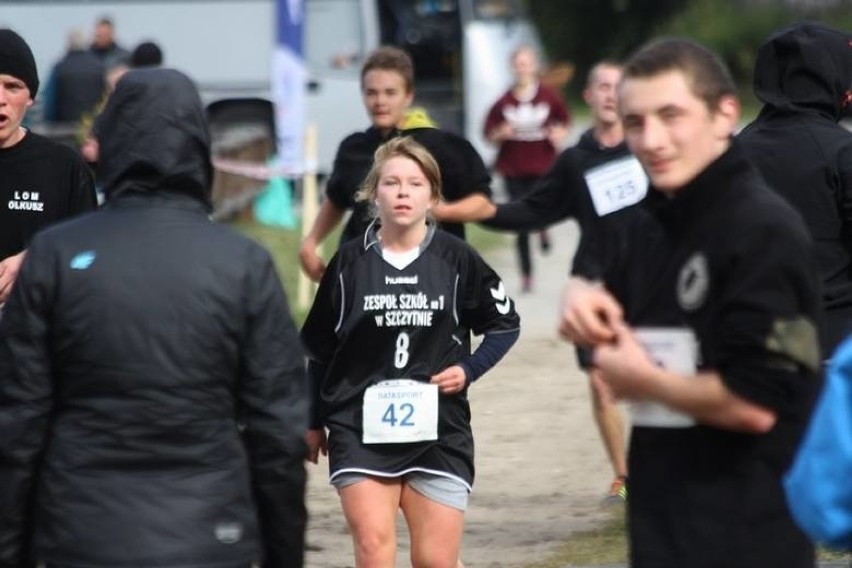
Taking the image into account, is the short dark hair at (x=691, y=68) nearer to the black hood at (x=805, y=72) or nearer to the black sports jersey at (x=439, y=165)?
the black hood at (x=805, y=72)

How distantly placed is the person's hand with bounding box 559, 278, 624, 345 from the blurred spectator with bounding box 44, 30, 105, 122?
19.6 m

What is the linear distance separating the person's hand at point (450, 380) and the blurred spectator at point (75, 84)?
17.0 metres

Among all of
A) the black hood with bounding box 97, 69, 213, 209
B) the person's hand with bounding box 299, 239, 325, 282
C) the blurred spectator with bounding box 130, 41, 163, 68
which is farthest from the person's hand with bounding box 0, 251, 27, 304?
the blurred spectator with bounding box 130, 41, 163, 68

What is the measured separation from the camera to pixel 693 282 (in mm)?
4145

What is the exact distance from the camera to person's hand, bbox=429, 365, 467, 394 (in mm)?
6812

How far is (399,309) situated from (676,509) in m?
2.65

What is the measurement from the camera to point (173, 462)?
14.4ft

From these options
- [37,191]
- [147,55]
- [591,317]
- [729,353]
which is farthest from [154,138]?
[147,55]

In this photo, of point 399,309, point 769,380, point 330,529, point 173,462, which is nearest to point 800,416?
point 769,380

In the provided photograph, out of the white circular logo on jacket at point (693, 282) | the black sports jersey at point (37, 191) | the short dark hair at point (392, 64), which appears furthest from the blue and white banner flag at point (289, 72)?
the white circular logo on jacket at point (693, 282)

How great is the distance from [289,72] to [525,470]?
7.94m

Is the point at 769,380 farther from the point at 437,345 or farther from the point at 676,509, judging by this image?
the point at 437,345

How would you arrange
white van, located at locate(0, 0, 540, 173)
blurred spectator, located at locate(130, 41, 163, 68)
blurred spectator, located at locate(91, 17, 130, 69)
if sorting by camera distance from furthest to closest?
white van, located at locate(0, 0, 540, 173)
blurred spectator, located at locate(91, 17, 130, 69)
blurred spectator, located at locate(130, 41, 163, 68)

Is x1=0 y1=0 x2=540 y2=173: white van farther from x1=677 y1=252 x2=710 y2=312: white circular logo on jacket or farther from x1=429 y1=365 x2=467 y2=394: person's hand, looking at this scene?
x1=677 y1=252 x2=710 y2=312: white circular logo on jacket
